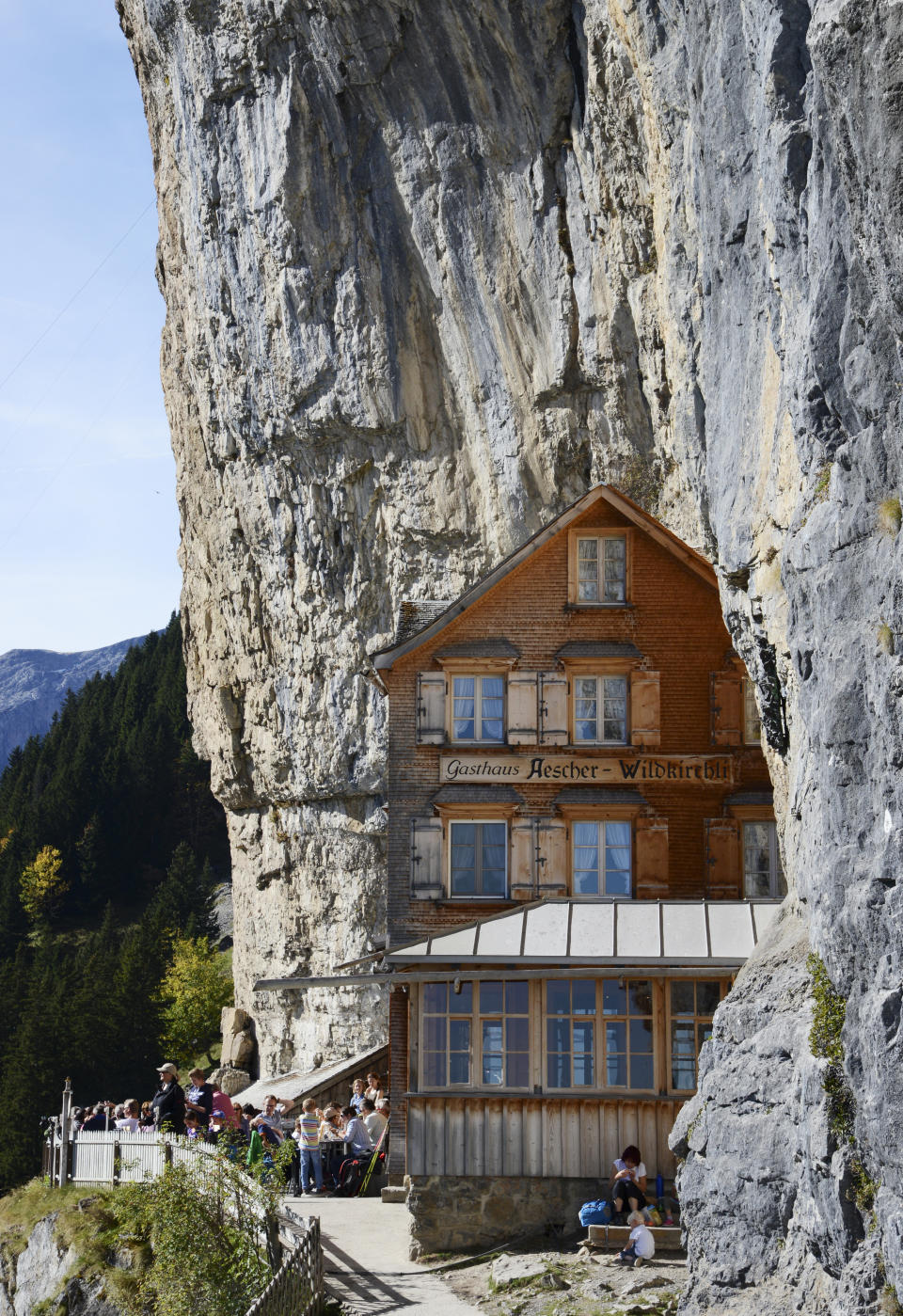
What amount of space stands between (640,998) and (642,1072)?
955 mm

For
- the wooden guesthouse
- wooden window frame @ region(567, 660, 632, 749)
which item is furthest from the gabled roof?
wooden window frame @ region(567, 660, 632, 749)

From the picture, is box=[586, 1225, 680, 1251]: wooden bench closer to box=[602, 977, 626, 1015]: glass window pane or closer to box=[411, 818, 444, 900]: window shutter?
box=[602, 977, 626, 1015]: glass window pane

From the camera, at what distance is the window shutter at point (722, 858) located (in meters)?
23.4

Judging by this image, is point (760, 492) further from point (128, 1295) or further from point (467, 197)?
point (467, 197)

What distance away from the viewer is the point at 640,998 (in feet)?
62.6

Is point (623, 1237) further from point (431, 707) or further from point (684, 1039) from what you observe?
point (431, 707)

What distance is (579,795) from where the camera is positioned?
23.8m

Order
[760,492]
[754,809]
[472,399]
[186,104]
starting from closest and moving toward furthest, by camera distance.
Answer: [760,492] < [754,809] < [472,399] < [186,104]

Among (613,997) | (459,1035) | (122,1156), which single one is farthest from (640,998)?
(122,1156)

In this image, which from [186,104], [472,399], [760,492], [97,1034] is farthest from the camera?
[97,1034]

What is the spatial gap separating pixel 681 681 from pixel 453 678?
3830 mm

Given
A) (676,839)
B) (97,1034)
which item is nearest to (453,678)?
(676,839)

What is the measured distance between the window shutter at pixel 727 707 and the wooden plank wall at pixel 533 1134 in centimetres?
698

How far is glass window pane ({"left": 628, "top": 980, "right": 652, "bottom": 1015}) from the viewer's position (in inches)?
751
